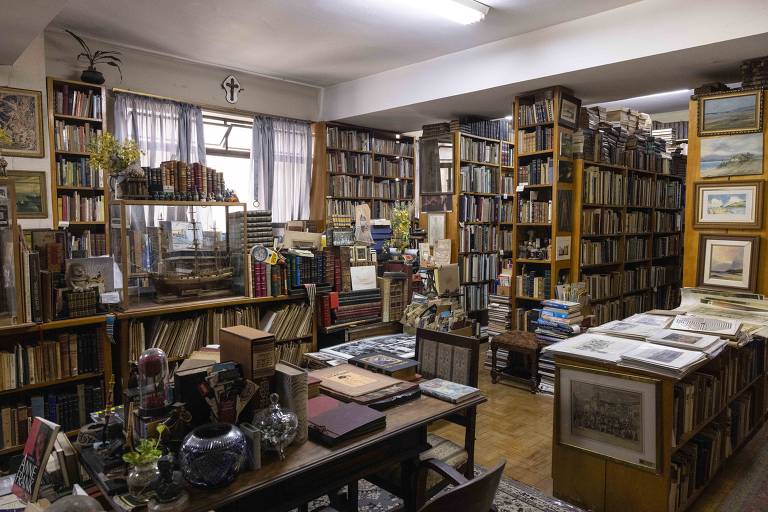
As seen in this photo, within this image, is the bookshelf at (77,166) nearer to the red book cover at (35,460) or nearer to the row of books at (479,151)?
the red book cover at (35,460)

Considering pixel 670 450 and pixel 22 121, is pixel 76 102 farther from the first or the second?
pixel 670 450

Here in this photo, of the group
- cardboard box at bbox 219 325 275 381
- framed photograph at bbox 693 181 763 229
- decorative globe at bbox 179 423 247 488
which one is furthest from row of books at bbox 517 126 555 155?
decorative globe at bbox 179 423 247 488

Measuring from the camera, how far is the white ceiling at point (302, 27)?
4.03m

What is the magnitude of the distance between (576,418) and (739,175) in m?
2.49

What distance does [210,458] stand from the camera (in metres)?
1.34

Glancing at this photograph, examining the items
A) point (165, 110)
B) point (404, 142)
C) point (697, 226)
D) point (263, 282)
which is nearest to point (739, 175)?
point (697, 226)

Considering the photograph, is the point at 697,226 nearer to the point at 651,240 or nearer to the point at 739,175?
the point at 739,175

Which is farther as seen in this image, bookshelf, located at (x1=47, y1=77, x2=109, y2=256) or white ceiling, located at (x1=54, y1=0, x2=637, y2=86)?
bookshelf, located at (x1=47, y1=77, x2=109, y2=256)

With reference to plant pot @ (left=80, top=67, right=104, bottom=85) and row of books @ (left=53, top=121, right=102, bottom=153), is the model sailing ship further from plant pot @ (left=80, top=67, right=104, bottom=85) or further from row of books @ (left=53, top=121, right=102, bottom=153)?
plant pot @ (left=80, top=67, right=104, bottom=85)

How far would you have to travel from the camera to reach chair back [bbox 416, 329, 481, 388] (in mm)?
2408

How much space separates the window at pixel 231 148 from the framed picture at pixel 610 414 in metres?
4.56

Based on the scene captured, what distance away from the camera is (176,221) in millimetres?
3486

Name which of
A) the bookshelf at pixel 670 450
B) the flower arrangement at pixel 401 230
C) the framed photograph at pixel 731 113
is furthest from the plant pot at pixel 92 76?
the framed photograph at pixel 731 113

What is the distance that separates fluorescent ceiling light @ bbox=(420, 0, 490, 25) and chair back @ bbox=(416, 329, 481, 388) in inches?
103
